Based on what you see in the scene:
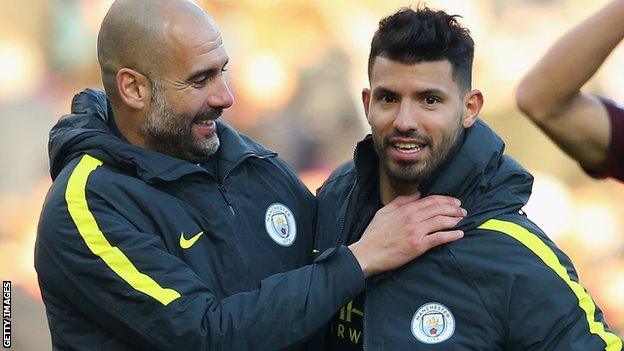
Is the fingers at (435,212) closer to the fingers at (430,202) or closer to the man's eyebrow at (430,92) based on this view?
the fingers at (430,202)

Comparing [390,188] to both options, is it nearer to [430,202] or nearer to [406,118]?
[430,202]

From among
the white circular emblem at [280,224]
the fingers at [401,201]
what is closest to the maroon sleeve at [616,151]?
the fingers at [401,201]

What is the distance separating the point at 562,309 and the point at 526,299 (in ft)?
0.28

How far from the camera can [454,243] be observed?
9.44ft

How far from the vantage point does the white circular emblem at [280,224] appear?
3.16 metres

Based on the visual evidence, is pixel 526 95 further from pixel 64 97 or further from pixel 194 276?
pixel 64 97

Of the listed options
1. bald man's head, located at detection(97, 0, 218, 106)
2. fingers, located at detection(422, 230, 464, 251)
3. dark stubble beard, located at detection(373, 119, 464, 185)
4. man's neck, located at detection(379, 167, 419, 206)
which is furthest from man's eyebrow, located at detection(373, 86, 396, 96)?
bald man's head, located at detection(97, 0, 218, 106)

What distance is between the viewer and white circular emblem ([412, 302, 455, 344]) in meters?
2.83

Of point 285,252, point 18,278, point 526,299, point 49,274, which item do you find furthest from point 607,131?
point 18,278

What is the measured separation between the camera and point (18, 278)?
19.1 ft

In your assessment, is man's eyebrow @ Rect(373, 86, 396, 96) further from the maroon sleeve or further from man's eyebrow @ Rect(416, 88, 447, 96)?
the maroon sleeve

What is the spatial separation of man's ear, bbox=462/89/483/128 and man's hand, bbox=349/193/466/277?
0.21 meters

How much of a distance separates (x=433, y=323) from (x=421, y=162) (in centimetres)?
39

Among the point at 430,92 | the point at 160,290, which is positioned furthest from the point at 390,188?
the point at 160,290
